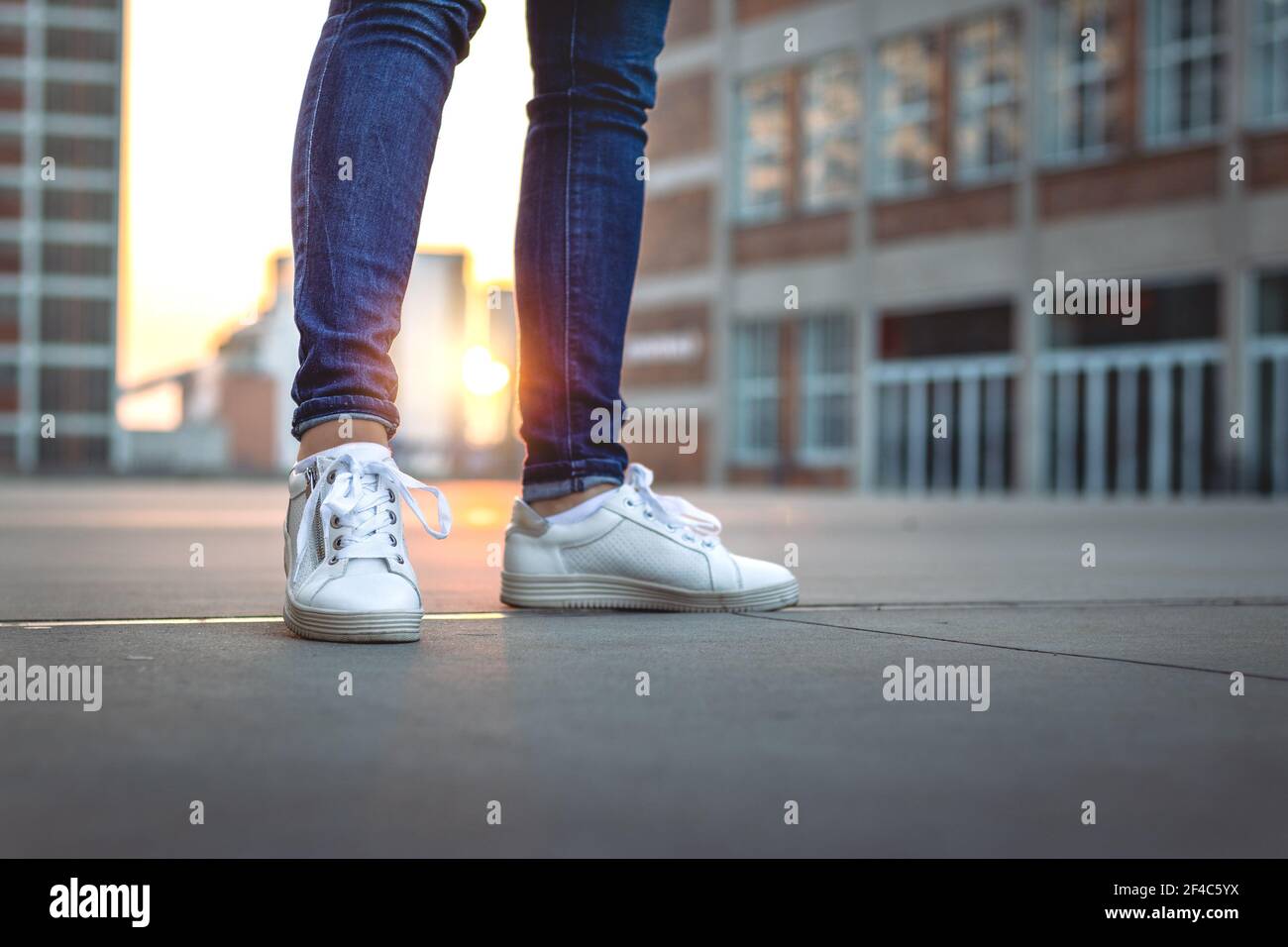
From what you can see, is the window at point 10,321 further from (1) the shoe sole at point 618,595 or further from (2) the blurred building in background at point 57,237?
(1) the shoe sole at point 618,595

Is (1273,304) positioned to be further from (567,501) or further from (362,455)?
(362,455)

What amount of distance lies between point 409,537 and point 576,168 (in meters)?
3.62

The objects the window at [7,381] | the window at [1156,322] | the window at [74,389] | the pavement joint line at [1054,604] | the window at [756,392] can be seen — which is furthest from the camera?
the window at [74,389]

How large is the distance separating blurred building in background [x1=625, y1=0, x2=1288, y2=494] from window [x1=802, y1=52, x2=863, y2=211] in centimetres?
4

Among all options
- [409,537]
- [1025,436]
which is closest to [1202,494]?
[1025,436]

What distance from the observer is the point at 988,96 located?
22.7m

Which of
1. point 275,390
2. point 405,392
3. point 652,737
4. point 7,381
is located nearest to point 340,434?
point 652,737

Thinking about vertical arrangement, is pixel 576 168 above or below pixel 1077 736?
above

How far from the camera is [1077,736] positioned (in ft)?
4.05

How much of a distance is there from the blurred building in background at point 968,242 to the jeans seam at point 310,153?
1861cm

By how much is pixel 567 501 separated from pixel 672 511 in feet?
0.56

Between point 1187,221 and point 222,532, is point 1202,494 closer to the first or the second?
point 1187,221

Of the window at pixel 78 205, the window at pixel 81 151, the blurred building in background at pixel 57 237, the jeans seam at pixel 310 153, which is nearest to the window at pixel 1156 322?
the jeans seam at pixel 310 153

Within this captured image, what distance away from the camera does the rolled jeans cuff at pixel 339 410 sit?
1975 millimetres
